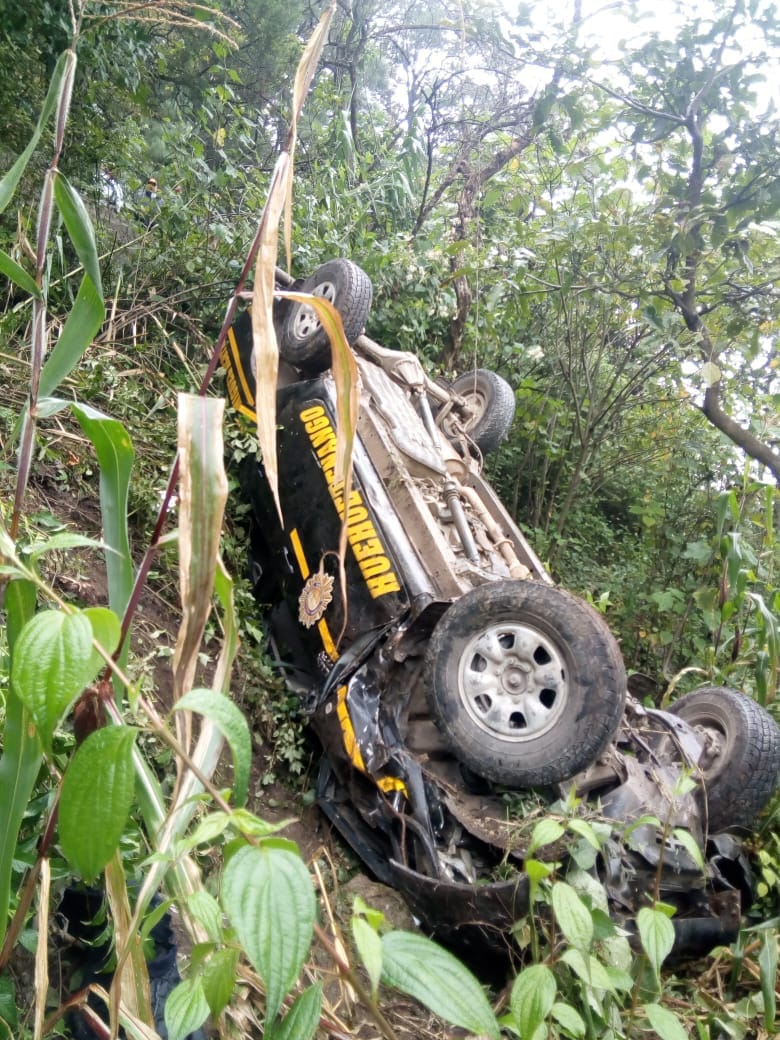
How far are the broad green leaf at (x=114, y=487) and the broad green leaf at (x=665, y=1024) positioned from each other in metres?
1.45

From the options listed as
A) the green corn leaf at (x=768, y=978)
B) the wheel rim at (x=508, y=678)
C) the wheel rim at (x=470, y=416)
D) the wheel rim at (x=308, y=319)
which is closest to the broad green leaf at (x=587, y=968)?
the green corn leaf at (x=768, y=978)

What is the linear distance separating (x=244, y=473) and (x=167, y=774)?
78.4 inches

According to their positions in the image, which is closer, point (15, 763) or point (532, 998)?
point (15, 763)

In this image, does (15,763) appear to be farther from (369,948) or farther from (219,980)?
(369,948)

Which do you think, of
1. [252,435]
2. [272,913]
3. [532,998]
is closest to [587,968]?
[532,998]

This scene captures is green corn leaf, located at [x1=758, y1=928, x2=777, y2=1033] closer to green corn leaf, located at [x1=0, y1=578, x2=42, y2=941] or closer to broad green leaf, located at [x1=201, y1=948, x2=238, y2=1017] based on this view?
broad green leaf, located at [x1=201, y1=948, x2=238, y2=1017]

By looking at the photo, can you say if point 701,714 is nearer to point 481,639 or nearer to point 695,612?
point 481,639

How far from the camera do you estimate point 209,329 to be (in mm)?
5203

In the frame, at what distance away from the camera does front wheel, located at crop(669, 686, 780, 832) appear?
2.77 meters

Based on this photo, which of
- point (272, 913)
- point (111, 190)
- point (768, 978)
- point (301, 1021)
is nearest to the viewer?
point (272, 913)

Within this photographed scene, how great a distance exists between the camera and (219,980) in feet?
2.89

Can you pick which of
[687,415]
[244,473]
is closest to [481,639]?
[244,473]

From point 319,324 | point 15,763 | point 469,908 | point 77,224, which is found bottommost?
point 469,908

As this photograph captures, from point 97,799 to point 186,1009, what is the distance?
0.40 m
